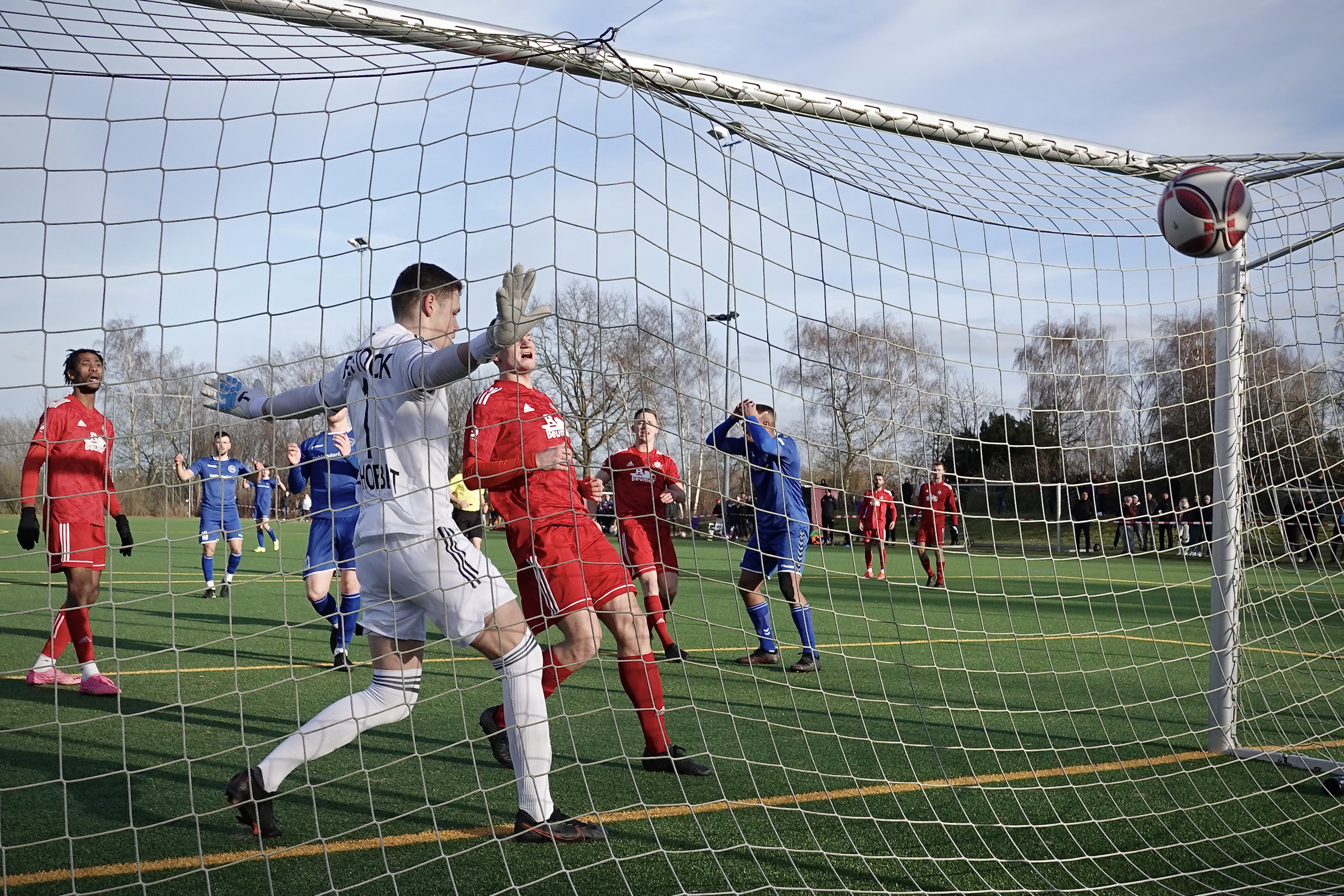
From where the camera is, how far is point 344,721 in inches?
137

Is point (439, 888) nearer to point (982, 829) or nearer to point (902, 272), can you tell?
point (982, 829)

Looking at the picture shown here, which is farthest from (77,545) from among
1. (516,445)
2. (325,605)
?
(516,445)

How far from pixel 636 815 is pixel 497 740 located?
1.01 m

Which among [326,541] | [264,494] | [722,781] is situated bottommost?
[722,781]

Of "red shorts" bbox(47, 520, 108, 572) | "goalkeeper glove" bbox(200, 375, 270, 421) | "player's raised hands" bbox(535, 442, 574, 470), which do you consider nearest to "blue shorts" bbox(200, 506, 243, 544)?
"red shorts" bbox(47, 520, 108, 572)

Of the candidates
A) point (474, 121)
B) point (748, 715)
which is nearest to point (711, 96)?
point (474, 121)

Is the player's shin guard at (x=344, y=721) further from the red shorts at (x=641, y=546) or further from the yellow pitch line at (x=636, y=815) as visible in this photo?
the red shorts at (x=641, y=546)

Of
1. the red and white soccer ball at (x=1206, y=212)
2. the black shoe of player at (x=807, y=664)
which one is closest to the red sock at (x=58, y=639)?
the black shoe of player at (x=807, y=664)

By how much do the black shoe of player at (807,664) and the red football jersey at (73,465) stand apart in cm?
453

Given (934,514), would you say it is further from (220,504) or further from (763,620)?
(220,504)

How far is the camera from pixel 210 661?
23.4 ft

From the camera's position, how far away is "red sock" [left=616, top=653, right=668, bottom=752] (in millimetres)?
4398

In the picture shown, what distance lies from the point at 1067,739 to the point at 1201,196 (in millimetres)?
2745

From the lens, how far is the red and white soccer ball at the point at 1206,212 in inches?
169
